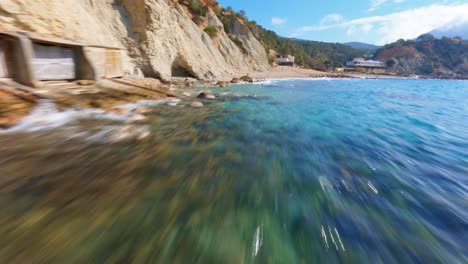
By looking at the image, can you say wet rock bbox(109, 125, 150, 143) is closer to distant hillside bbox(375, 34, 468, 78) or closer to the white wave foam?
the white wave foam

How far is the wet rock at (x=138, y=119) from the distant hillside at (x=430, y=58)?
13312cm

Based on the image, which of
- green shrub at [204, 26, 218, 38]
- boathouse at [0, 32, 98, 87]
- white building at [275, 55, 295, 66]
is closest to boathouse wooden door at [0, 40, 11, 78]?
boathouse at [0, 32, 98, 87]

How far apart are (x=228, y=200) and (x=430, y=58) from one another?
157907mm

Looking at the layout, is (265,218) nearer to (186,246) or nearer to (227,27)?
(186,246)

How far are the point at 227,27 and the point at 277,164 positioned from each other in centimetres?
5057

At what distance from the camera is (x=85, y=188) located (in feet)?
10.3

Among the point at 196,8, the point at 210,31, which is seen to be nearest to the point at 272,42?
the point at 196,8

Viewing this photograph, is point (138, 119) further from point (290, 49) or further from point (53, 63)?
point (290, 49)

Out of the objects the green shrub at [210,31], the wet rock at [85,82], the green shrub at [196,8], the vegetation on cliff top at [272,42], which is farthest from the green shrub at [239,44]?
the wet rock at [85,82]

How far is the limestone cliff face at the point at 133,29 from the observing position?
9.49 metres

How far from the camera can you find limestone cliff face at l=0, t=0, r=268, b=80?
9492 millimetres

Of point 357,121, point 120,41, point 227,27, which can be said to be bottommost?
point 357,121

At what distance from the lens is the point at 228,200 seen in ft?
10.3

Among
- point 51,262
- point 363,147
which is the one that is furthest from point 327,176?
point 51,262
